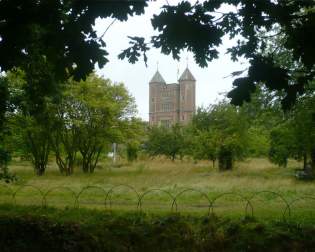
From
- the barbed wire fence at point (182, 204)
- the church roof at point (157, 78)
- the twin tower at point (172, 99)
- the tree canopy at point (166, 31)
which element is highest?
the church roof at point (157, 78)

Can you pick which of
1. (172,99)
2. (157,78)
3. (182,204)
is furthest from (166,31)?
(157,78)

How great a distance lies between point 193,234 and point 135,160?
1501 inches

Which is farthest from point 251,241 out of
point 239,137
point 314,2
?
point 239,137

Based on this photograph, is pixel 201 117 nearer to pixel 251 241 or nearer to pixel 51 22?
pixel 251 241

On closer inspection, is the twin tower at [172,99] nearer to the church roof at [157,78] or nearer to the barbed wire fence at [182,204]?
the church roof at [157,78]

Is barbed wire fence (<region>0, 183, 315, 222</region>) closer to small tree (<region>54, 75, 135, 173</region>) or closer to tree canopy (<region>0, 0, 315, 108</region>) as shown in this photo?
tree canopy (<region>0, 0, 315, 108</region>)

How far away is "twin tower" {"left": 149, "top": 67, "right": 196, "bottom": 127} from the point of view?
107950mm

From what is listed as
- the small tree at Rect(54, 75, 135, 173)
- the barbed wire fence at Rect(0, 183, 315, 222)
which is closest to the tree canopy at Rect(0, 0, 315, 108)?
the barbed wire fence at Rect(0, 183, 315, 222)

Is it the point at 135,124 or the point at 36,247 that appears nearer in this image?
the point at 36,247

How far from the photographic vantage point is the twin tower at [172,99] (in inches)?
4250

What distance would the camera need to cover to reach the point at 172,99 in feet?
368

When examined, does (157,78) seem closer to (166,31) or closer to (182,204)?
(182,204)

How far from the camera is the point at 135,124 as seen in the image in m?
34.9

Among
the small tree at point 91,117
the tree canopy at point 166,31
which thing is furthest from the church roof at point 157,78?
the tree canopy at point 166,31
